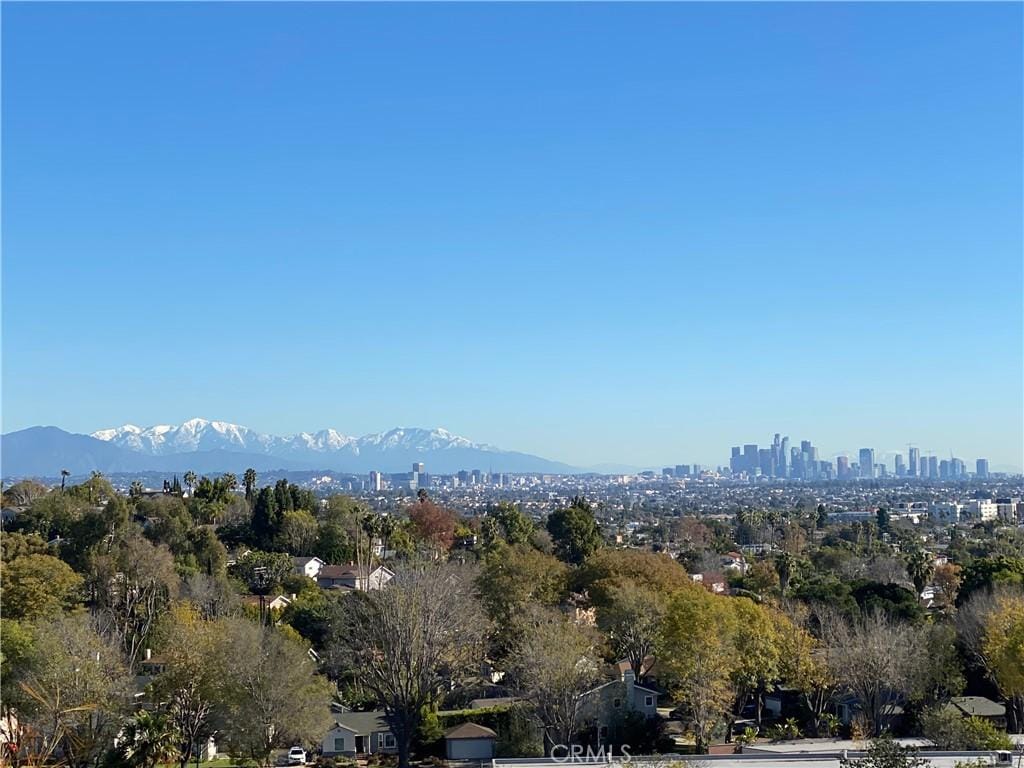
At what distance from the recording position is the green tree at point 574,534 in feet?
175

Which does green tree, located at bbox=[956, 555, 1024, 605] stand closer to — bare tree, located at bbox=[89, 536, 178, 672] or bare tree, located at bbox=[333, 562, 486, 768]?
bare tree, located at bbox=[333, 562, 486, 768]

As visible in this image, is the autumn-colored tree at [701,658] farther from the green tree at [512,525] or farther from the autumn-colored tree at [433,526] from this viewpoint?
the autumn-colored tree at [433,526]

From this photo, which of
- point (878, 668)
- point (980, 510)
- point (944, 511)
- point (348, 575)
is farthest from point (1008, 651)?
point (944, 511)

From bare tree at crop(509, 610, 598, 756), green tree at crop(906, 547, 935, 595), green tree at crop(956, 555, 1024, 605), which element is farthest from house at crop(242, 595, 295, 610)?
green tree at crop(906, 547, 935, 595)

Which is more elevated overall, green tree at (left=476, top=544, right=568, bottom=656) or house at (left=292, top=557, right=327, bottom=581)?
green tree at (left=476, top=544, right=568, bottom=656)

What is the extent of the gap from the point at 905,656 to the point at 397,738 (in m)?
14.4

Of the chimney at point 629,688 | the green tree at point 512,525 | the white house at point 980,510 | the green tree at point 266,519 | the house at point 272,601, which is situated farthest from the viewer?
the white house at point 980,510

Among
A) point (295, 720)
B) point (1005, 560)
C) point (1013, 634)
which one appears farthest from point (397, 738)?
point (1005, 560)

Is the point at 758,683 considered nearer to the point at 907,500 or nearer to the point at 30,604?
the point at 30,604

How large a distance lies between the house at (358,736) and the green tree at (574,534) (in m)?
22.4

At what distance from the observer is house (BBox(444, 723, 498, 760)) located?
94.9 feet

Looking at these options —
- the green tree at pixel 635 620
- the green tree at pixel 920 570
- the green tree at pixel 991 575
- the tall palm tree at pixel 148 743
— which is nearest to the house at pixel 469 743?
the green tree at pixel 635 620

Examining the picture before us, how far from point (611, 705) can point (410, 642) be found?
233 inches

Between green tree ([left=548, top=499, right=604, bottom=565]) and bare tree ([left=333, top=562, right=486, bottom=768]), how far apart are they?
21072mm
